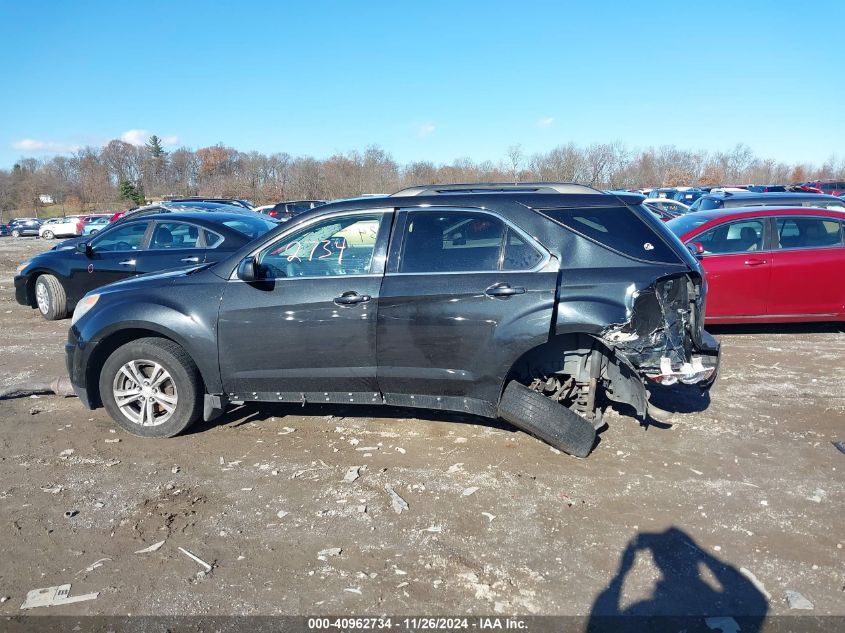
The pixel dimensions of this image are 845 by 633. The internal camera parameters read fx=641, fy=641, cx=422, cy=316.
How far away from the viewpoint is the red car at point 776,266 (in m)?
7.56

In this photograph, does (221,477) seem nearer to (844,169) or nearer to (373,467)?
(373,467)

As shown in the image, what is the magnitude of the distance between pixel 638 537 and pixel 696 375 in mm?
1488

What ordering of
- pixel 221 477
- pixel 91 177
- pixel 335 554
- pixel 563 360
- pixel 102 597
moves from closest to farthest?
pixel 102 597 → pixel 335 554 → pixel 221 477 → pixel 563 360 → pixel 91 177

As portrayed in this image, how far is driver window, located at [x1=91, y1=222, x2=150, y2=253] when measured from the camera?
8.96 meters

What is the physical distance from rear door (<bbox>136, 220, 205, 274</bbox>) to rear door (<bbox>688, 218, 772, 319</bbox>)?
637 cm

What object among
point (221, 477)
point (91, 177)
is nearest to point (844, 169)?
point (91, 177)

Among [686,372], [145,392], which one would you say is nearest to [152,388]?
[145,392]

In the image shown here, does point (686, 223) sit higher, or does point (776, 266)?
point (686, 223)

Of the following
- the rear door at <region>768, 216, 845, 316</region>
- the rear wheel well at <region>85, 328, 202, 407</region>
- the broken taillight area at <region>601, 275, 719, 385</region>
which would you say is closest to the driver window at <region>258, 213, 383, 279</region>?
the rear wheel well at <region>85, 328, 202, 407</region>

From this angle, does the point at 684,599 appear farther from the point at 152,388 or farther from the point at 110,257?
the point at 110,257

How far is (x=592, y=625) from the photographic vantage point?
287 cm

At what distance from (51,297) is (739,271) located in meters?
9.60

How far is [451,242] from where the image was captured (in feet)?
15.1

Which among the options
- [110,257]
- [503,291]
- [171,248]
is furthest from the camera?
[110,257]
